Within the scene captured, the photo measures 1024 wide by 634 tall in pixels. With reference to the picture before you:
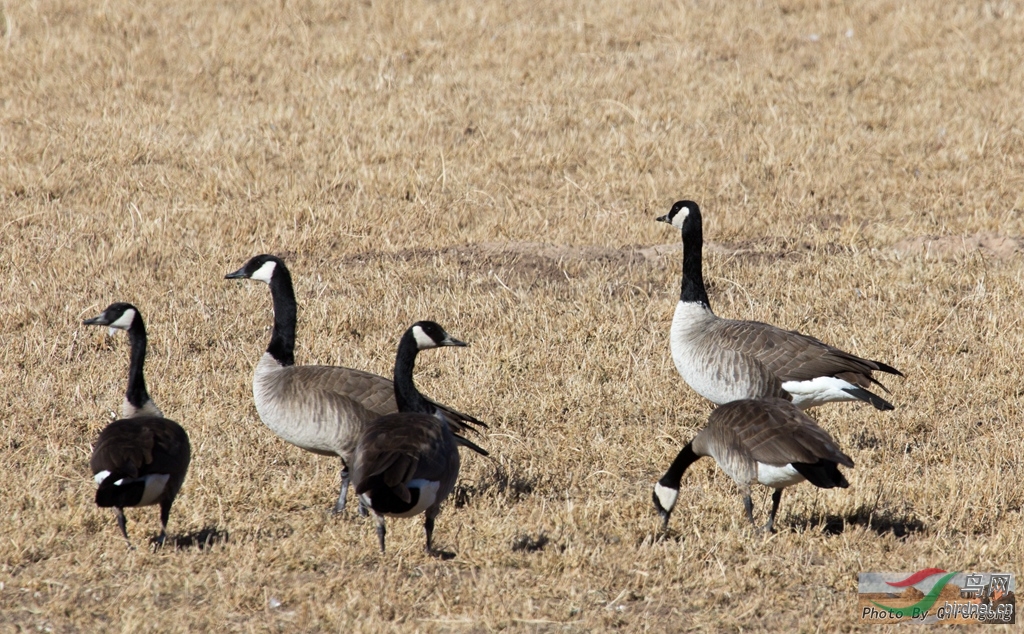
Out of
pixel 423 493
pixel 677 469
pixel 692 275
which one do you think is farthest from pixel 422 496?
pixel 692 275

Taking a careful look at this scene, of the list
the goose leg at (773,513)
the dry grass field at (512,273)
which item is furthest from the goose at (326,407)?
the goose leg at (773,513)

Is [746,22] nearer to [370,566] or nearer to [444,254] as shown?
[444,254]

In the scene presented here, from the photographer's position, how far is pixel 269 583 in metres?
6.10

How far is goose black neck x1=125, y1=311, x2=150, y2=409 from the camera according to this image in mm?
7375

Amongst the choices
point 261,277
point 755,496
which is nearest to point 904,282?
point 755,496

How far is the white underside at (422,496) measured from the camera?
19.7 ft

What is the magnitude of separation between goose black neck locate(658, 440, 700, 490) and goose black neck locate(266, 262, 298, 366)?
2869mm

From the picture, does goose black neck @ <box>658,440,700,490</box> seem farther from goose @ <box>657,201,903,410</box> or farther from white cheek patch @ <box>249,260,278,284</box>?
white cheek patch @ <box>249,260,278,284</box>

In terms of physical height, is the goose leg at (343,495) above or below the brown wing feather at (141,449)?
below

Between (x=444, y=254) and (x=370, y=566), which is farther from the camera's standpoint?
(x=444, y=254)

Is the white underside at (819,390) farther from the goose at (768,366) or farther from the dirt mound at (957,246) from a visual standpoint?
the dirt mound at (957,246)

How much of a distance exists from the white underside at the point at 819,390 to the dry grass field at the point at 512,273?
49 centimetres

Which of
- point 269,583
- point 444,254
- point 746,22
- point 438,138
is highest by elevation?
point 746,22

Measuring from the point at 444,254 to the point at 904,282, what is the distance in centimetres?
481
